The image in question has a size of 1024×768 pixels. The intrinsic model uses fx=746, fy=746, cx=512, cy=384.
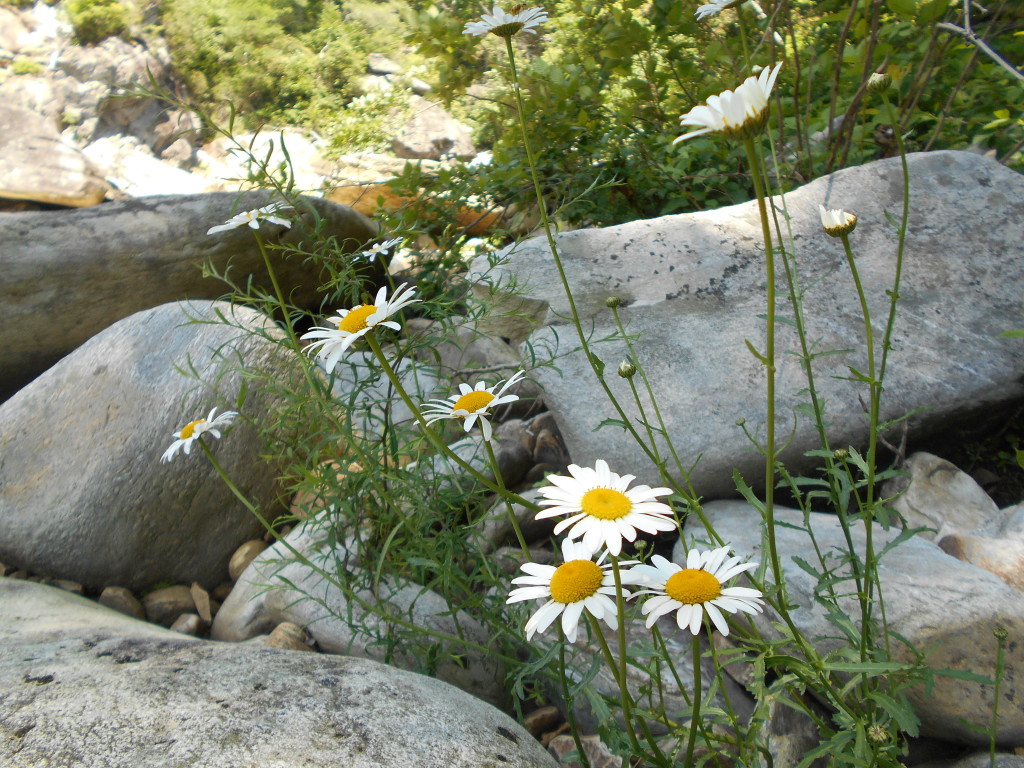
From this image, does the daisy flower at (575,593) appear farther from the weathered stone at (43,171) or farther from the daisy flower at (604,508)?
the weathered stone at (43,171)

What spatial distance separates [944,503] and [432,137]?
394 inches

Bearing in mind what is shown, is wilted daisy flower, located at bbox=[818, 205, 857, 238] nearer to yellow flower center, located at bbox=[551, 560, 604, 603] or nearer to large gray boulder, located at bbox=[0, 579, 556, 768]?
yellow flower center, located at bbox=[551, 560, 604, 603]

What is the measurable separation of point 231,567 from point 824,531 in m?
1.86

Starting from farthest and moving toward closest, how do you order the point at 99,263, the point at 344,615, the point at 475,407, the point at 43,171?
1. the point at 43,171
2. the point at 99,263
3. the point at 344,615
4. the point at 475,407

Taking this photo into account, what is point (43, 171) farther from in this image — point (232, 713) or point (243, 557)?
point (232, 713)

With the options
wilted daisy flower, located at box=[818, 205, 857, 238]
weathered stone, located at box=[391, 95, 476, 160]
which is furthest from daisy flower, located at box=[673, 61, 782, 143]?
weathered stone, located at box=[391, 95, 476, 160]

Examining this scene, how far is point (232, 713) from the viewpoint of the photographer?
3.64 feet

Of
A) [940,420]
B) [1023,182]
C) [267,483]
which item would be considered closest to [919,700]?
[940,420]

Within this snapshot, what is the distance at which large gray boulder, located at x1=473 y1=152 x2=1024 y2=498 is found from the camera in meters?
2.07

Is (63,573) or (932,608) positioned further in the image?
(63,573)

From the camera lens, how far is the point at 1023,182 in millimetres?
2369

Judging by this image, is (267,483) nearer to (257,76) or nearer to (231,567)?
(231,567)

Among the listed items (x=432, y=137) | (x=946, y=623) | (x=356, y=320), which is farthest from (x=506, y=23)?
(x=432, y=137)

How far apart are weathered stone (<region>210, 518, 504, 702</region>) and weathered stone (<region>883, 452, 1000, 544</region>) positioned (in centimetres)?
114
